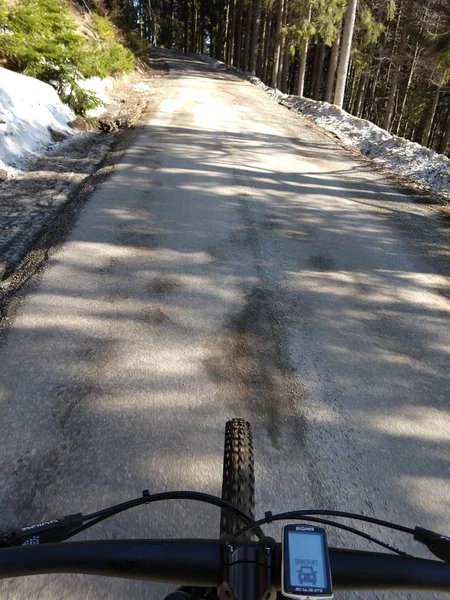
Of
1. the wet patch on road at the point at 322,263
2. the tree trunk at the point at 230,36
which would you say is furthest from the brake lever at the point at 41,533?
the tree trunk at the point at 230,36

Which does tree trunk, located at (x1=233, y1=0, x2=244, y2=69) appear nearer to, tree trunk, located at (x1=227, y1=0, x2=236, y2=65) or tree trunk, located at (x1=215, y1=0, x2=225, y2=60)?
tree trunk, located at (x1=227, y1=0, x2=236, y2=65)

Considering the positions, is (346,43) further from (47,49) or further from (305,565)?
(305,565)

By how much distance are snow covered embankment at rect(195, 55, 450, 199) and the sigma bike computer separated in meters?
8.26

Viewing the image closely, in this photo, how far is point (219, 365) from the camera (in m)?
3.59

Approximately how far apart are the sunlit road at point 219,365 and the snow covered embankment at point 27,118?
8.10 ft

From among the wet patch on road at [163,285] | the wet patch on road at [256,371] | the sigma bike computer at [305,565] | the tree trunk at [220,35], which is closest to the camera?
the sigma bike computer at [305,565]

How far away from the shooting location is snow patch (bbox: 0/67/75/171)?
25.7ft

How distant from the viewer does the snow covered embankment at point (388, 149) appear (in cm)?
877

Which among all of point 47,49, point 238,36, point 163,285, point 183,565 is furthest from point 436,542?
point 238,36

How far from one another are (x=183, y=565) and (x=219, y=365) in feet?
7.89

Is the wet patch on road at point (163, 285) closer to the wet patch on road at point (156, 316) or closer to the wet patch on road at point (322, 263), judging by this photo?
the wet patch on road at point (156, 316)

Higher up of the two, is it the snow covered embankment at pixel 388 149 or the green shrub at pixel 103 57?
the green shrub at pixel 103 57

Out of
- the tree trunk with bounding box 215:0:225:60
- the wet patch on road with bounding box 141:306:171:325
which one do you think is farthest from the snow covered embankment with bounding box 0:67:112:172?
the tree trunk with bounding box 215:0:225:60


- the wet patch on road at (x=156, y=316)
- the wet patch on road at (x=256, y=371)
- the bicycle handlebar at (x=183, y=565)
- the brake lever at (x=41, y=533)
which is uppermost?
the bicycle handlebar at (x=183, y=565)
